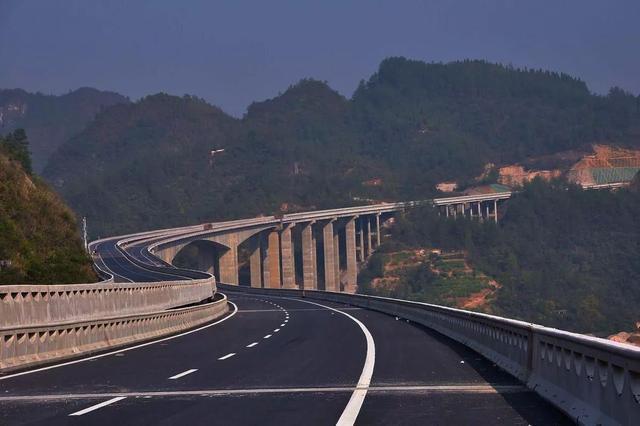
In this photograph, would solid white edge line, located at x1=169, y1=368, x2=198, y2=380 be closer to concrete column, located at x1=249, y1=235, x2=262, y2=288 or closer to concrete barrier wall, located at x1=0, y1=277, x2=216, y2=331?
concrete barrier wall, located at x1=0, y1=277, x2=216, y2=331

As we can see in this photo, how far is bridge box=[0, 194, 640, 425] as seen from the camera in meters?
13.2

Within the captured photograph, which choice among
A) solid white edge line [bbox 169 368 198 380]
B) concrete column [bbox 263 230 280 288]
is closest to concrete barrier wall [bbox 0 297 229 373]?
solid white edge line [bbox 169 368 198 380]

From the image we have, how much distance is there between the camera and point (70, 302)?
27.6 metres

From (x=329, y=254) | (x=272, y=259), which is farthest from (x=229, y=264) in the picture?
(x=329, y=254)

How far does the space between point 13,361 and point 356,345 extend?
29.0 ft

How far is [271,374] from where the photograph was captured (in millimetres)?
19312

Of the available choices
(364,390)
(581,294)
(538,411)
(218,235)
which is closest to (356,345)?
(364,390)

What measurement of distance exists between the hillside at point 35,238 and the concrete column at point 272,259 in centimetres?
6236

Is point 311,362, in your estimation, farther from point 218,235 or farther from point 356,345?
point 218,235

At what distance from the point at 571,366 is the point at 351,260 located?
177 metres

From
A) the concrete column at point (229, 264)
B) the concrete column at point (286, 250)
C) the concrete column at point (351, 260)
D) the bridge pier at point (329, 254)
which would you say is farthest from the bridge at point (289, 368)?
the concrete column at point (351, 260)

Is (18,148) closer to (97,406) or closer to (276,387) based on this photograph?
(276,387)

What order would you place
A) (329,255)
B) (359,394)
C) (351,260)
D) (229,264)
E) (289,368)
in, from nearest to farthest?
(359,394) → (289,368) → (229,264) → (329,255) → (351,260)

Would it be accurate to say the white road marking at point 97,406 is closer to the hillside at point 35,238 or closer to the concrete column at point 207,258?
the hillside at point 35,238
